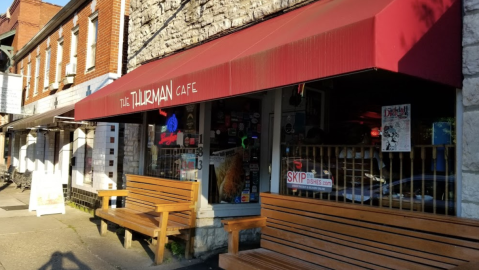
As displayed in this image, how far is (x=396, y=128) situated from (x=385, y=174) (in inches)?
17.6

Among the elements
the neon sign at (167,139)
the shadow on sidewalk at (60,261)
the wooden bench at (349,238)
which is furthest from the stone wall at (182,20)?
the shadow on sidewalk at (60,261)

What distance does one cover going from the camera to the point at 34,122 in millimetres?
9883

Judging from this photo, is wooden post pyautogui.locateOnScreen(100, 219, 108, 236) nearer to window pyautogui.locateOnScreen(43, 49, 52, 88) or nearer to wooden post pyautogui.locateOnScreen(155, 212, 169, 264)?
wooden post pyautogui.locateOnScreen(155, 212, 169, 264)

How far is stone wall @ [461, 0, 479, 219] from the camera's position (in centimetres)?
292

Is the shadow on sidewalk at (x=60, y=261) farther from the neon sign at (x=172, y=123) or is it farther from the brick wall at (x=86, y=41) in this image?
the brick wall at (x=86, y=41)

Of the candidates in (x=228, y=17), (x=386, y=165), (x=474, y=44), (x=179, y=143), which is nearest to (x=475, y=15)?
(x=474, y=44)

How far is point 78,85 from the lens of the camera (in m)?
10.7

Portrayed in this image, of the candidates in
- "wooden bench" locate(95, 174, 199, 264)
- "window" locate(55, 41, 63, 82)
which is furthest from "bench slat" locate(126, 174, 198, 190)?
"window" locate(55, 41, 63, 82)

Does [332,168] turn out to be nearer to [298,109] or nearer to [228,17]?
[298,109]

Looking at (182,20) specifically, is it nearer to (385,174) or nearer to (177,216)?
(177,216)

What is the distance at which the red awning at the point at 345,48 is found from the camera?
8.57 ft

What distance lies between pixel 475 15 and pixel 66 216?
8.61 meters

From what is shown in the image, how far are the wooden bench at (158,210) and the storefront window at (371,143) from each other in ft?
5.31

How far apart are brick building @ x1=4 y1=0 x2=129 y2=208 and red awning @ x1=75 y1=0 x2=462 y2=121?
215 inches
